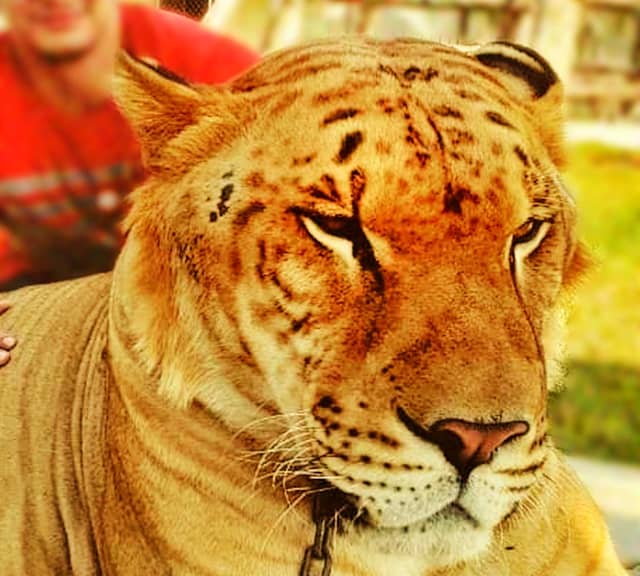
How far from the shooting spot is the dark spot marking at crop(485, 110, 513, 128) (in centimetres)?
116

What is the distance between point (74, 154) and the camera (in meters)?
1.36

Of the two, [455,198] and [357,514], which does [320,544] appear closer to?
[357,514]

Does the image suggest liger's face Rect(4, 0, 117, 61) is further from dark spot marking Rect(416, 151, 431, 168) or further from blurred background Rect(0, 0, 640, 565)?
dark spot marking Rect(416, 151, 431, 168)

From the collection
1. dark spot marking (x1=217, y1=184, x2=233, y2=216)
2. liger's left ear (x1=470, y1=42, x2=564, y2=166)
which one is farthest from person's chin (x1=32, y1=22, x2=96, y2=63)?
liger's left ear (x1=470, y1=42, x2=564, y2=166)

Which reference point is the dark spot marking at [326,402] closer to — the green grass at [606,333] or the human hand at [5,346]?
the human hand at [5,346]

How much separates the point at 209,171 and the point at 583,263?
387 millimetres

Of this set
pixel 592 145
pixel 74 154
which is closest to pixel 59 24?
pixel 74 154

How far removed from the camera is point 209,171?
3.84 ft

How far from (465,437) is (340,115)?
0.99ft

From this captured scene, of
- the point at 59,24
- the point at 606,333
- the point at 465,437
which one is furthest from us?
the point at 606,333

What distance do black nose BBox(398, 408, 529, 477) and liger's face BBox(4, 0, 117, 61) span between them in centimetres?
53

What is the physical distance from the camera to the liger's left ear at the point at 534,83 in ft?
4.17

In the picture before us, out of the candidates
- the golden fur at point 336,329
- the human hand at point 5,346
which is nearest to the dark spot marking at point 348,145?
the golden fur at point 336,329

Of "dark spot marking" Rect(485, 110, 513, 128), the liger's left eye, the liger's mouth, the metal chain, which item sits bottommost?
the metal chain
